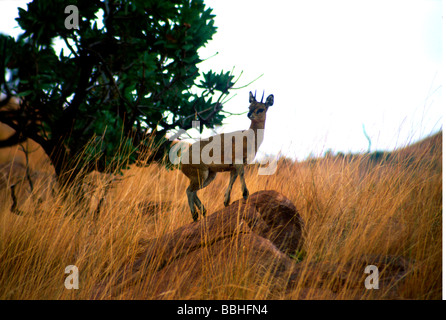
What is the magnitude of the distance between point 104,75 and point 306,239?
13.4 feet

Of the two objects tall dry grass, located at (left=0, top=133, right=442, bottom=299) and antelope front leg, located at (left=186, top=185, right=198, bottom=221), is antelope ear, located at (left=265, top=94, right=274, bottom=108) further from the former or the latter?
tall dry grass, located at (left=0, top=133, right=442, bottom=299)

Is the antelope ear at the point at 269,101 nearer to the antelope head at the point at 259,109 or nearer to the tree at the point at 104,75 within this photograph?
the antelope head at the point at 259,109

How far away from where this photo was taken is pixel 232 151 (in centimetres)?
366

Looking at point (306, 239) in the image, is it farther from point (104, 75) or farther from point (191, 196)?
point (104, 75)

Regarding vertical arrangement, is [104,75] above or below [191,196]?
above

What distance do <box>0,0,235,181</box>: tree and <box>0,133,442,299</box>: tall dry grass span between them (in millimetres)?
867

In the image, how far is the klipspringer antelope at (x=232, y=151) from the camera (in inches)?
143

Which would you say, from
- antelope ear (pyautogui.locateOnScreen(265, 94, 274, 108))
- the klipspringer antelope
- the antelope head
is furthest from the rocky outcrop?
antelope ear (pyautogui.locateOnScreen(265, 94, 274, 108))

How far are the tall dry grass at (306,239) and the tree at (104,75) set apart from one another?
2.85 feet

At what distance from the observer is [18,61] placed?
4.25m

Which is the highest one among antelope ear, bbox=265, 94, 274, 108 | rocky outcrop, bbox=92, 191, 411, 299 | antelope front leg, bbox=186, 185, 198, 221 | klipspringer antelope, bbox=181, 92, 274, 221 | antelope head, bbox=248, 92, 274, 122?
antelope ear, bbox=265, 94, 274, 108

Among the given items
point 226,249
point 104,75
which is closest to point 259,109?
point 226,249

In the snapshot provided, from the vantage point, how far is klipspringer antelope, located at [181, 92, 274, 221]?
3643 millimetres
